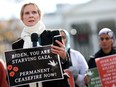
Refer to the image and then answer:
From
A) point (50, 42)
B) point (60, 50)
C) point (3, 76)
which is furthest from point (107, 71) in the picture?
point (60, 50)

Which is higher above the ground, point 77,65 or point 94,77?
point 77,65

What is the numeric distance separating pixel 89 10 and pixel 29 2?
47.0 m

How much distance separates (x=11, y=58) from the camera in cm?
447

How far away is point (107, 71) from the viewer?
605cm

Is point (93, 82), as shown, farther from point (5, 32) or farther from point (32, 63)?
point (5, 32)

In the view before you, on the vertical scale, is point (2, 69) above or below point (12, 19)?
below

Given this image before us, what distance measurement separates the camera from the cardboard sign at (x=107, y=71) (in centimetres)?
599

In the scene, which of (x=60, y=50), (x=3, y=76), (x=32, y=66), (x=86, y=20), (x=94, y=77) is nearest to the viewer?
(x=60, y=50)

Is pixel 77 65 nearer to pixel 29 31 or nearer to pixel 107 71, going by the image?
pixel 107 71

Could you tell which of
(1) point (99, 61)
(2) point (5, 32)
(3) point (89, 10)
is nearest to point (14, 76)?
(1) point (99, 61)

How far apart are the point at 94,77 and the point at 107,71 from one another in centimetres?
22

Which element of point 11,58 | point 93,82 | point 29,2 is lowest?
point 93,82

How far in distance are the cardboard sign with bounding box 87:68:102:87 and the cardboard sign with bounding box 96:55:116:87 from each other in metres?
0.13

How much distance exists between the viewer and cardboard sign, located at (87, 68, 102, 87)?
6.17m
